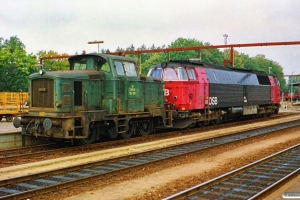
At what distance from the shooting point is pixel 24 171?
9969mm

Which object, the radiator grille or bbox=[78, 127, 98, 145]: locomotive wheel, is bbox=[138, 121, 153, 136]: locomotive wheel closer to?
bbox=[78, 127, 98, 145]: locomotive wheel

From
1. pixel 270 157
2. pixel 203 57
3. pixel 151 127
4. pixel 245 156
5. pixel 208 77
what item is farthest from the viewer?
pixel 203 57

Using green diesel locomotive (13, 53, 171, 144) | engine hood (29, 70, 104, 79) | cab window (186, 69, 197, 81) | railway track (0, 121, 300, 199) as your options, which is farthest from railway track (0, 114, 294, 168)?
cab window (186, 69, 197, 81)

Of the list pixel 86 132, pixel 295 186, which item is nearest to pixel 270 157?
pixel 295 186

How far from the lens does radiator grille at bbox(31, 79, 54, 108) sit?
13.3 m

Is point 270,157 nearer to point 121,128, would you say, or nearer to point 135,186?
point 135,186

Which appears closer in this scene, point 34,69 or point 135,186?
point 135,186

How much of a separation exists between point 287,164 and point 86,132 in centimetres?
699

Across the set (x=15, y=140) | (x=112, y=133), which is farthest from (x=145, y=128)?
(x=15, y=140)

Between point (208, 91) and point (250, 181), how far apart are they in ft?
43.7

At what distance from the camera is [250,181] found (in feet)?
29.0

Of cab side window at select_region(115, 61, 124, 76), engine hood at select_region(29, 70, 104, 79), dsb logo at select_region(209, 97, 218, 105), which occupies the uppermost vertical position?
cab side window at select_region(115, 61, 124, 76)

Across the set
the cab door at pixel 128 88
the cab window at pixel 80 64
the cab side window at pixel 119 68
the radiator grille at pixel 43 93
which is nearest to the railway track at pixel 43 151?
the cab door at pixel 128 88

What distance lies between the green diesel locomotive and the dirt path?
13.2 feet
